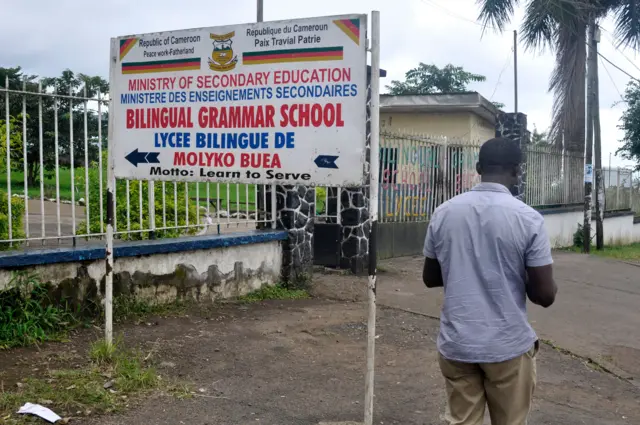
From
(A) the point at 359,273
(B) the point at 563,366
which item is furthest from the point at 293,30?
(A) the point at 359,273

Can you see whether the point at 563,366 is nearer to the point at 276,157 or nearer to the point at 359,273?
the point at 276,157

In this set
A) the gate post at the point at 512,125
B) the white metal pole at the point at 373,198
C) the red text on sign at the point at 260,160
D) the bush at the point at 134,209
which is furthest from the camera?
the gate post at the point at 512,125

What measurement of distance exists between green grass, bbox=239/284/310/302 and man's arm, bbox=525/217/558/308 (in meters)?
4.87

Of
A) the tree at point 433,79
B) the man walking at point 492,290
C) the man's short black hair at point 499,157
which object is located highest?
the tree at point 433,79

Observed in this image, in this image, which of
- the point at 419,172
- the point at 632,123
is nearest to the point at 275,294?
the point at 419,172

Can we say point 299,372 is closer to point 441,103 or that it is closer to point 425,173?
point 425,173

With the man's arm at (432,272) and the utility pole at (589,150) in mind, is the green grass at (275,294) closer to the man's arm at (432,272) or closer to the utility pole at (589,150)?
the man's arm at (432,272)

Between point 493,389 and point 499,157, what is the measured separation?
103 cm

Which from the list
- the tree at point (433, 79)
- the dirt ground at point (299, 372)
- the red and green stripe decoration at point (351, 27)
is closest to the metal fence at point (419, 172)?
the dirt ground at point (299, 372)

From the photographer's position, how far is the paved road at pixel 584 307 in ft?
21.6

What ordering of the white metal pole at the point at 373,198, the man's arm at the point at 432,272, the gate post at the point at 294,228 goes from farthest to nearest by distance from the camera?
the gate post at the point at 294,228 → the white metal pole at the point at 373,198 → the man's arm at the point at 432,272

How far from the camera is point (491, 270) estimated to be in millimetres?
2869

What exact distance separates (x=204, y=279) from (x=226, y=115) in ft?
8.27

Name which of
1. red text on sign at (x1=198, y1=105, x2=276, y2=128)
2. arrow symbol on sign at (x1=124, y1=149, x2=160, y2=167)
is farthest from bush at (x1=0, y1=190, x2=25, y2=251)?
red text on sign at (x1=198, y1=105, x2=276, y2=128)
